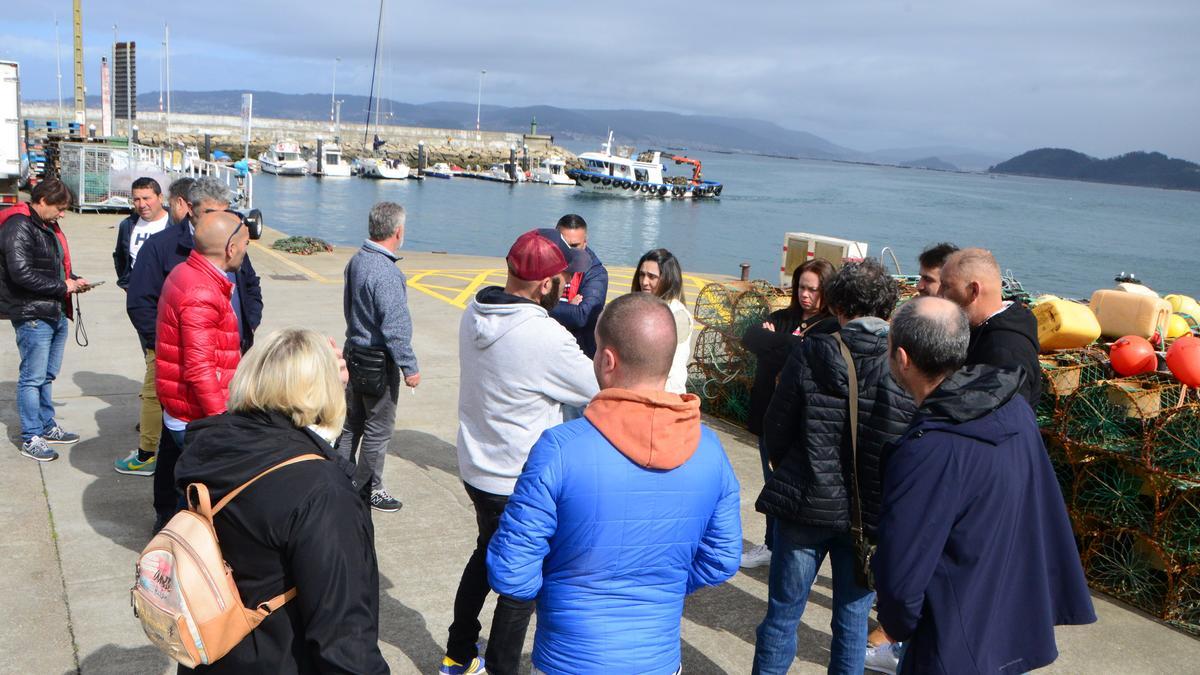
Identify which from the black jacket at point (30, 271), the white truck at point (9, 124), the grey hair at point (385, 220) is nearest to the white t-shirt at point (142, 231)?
the black jacket at point (30, 271)

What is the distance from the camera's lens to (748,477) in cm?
605

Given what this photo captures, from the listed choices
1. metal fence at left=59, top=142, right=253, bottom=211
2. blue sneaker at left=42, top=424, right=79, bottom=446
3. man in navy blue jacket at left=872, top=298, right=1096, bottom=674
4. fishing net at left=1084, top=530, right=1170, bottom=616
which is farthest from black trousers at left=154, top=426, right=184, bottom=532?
metal fence at left=59, top=142, right=253, bottom=211

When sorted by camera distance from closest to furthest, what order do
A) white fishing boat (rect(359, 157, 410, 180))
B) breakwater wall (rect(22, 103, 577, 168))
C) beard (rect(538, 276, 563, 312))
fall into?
beard (rect(538, 276, 563, 312)) < white fishing boat (rect(359, 157, 410, 180)) < breakwater wall (rect(22, 103, 577, 168))

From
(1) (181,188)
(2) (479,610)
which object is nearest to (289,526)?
(2) (479,610)

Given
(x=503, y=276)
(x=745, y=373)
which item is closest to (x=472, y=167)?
(x=503, y=276)

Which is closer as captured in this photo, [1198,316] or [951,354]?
[951,354]

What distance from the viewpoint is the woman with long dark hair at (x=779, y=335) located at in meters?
4.11

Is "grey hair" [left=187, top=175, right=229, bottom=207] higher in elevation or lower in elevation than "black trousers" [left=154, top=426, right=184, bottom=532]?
higher

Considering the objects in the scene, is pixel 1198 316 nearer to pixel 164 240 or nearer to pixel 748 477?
pixel 748 477

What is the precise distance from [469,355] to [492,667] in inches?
43.0

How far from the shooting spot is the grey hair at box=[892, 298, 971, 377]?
7.75 ft

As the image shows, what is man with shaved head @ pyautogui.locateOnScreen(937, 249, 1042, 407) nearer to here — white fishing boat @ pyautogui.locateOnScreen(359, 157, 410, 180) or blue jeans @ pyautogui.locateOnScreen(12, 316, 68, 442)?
blue jeans @ pyautogui.locateOnScreen(12, 316, 68, 442)

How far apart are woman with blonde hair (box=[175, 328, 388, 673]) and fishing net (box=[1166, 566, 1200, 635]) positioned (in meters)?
4.05

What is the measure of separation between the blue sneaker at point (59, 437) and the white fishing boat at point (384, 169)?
68.2m
